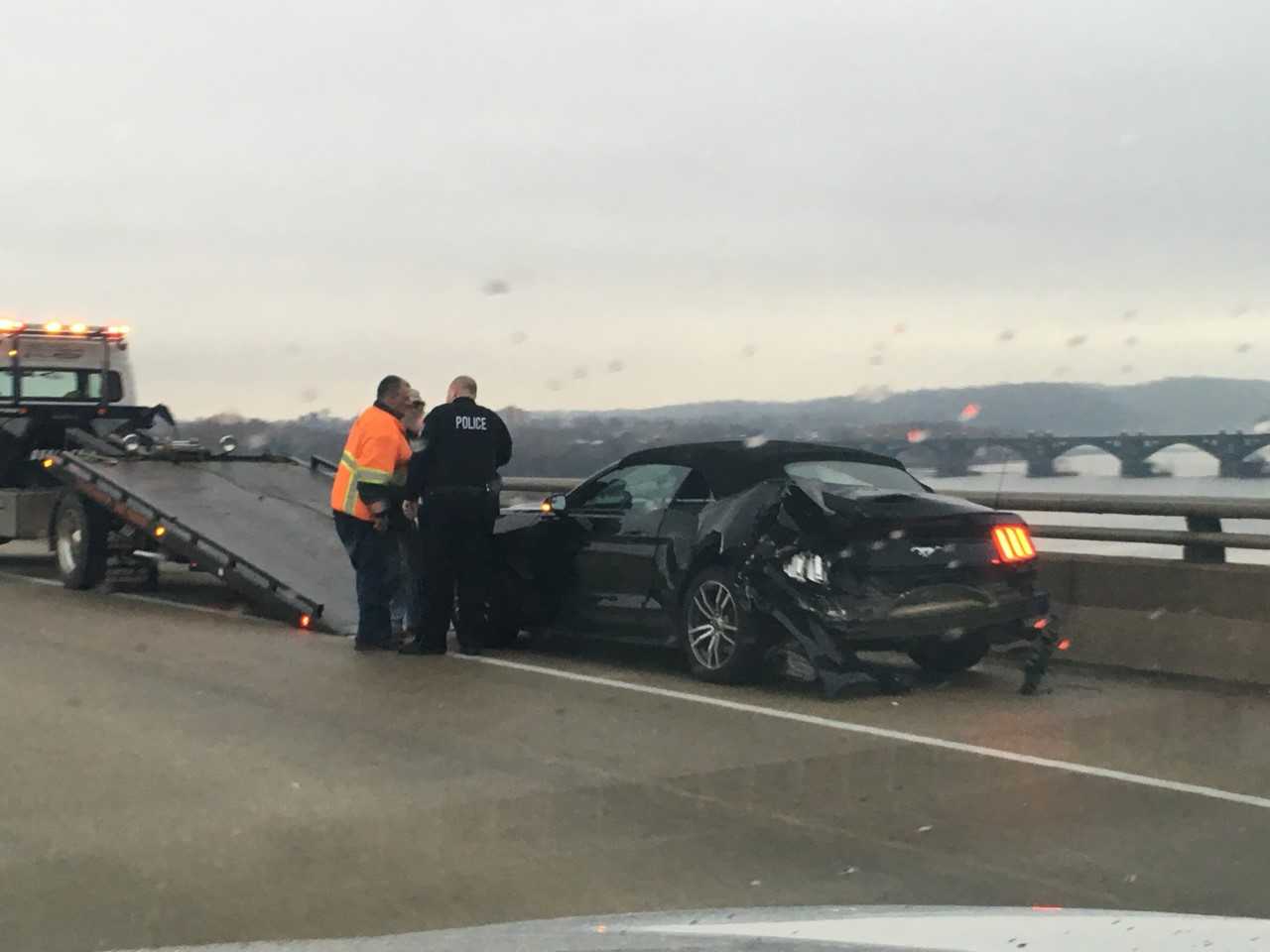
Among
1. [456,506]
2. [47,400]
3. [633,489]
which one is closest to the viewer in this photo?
[633,489]

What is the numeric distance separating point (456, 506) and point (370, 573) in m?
0.94

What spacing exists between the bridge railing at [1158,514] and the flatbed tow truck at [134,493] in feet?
17.9

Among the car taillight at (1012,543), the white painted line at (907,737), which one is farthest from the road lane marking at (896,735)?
the car taillight at (1012,543)

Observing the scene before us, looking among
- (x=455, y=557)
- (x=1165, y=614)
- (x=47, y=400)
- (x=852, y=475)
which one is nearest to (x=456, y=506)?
(x=455, y=557)

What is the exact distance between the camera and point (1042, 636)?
991 cm

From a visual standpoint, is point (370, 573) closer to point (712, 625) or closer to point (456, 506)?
point (456, 506)

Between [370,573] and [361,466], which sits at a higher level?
[361,466]

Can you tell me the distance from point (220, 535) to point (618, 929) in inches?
432

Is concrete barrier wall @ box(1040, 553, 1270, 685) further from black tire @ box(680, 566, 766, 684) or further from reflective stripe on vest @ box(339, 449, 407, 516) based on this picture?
reflective stripe on vest @ box(339, 449, 407, 516)

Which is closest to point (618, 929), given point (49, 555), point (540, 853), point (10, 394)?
point (540, 853)

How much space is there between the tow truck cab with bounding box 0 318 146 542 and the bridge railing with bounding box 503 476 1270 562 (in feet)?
34.7

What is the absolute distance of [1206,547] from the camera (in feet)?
34.9

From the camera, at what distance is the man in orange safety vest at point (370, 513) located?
11672 millimetres

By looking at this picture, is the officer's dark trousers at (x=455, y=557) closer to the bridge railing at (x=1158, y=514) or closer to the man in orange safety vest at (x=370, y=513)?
the man in orange safety vest at (x=370, y=513)
